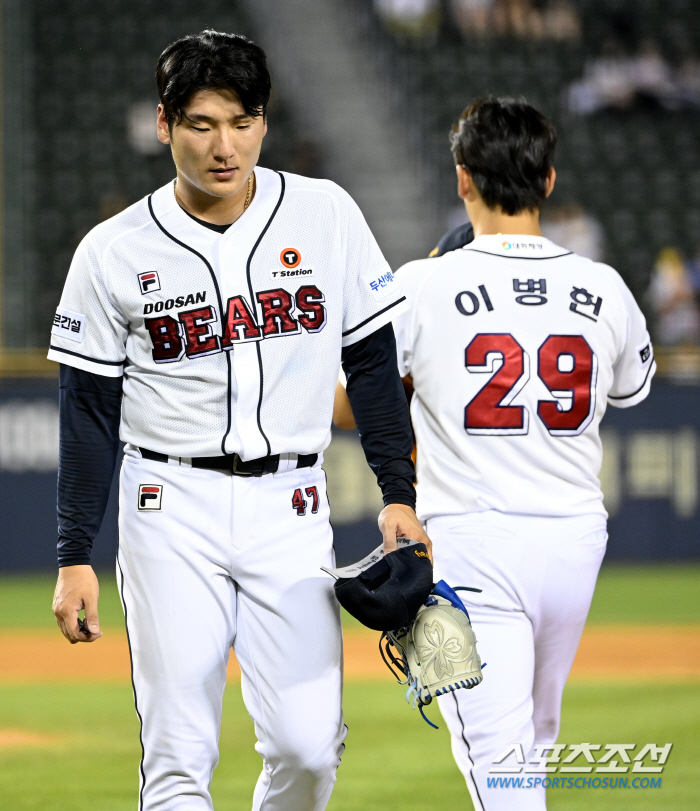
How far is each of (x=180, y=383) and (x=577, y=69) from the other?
13.6 m

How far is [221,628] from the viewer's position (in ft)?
9.25

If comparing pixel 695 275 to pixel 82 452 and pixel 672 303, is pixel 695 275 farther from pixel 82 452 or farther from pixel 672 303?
pixel 82 452

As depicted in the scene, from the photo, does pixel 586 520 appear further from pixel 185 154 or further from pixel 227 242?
pixel 185 154

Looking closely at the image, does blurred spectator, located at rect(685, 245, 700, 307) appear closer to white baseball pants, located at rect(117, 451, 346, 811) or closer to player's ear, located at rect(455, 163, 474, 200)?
player's ear, located at rect(455, 163, 474, 200)

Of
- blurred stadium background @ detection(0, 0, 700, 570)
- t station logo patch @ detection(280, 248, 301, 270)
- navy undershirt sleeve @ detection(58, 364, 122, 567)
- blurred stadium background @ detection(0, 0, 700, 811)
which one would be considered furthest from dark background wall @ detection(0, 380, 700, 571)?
t station logo patch @ detection(280, 248, 301, 270)

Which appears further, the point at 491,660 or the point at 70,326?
the point at 491,660

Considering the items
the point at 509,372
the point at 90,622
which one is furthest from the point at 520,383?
the point at 90,622

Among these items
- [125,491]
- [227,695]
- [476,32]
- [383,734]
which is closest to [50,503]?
[227,695]

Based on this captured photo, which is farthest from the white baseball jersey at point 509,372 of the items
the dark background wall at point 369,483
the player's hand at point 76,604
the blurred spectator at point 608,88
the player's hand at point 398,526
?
the blurred spectator at point 608,88

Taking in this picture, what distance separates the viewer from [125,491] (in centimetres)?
287

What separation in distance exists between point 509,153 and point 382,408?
31.6 inches

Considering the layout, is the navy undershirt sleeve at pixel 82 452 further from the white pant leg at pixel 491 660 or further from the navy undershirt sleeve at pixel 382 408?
the white pant leg at pixel 491 660

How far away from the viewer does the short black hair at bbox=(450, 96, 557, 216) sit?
128 inches

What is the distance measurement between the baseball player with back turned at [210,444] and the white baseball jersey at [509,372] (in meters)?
0.27
